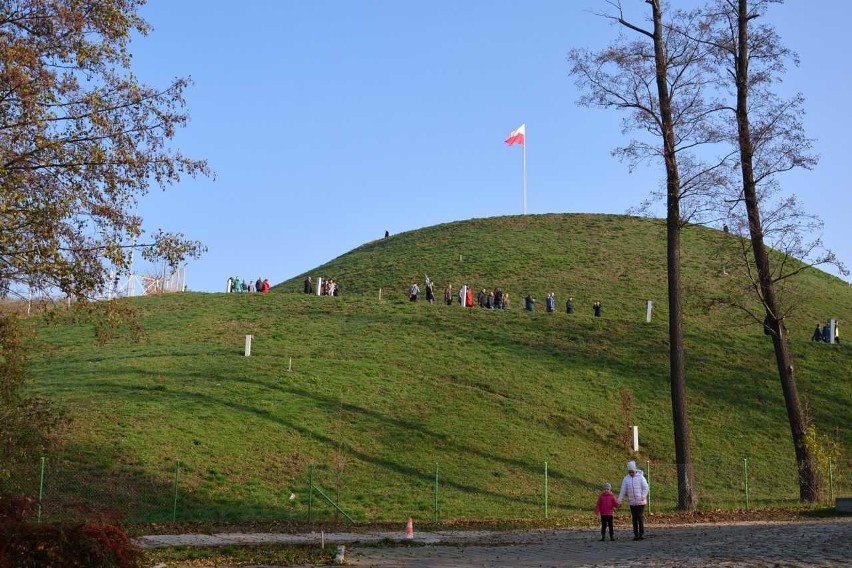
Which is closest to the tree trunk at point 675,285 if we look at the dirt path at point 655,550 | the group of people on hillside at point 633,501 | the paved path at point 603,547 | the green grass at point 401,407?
the green grass at point 401,407

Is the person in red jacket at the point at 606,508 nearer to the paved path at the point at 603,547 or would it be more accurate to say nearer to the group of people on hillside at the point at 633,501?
the group of people on hillside at the point at 633,501

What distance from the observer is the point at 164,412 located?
109 ft

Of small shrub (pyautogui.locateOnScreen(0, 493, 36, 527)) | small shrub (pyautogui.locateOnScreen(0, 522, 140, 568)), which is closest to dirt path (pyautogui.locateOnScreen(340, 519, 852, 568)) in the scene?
small shrub (pyautogui.locateOnScreen(0, 522, 140, 568))

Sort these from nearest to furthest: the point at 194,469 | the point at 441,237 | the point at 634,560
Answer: the point at 634,560, the point at 194,469, the point at 441,237

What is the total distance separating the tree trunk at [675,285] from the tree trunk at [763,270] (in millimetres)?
2843

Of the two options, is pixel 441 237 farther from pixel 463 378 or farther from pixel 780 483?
pixel 780 483

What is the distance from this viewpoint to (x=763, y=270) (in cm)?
3069

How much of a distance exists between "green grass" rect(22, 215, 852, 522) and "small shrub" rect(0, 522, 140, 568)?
854 cm

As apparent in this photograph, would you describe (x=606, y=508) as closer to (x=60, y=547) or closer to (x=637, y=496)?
(x=637, y=496)

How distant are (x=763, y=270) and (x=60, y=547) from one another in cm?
2582

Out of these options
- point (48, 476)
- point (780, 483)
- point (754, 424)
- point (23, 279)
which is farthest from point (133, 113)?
point (754, 424)

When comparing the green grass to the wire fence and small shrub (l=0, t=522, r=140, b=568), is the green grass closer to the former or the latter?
the wire fence

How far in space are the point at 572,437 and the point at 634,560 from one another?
2320cm

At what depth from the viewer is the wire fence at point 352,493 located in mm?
25328
